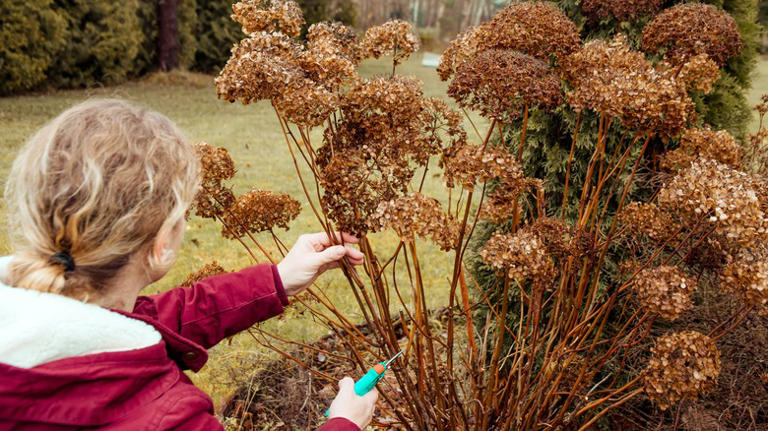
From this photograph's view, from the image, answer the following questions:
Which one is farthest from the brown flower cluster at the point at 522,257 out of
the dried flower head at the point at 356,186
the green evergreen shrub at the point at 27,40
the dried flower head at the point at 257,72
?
the green evergreen shrub at the point at 27,40

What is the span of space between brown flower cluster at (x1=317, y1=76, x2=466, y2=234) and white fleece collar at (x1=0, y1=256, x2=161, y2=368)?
0.62m

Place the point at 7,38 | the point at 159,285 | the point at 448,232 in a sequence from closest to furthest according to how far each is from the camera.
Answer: the point at 448,232 → the point at 159,285 → the point at 7,38

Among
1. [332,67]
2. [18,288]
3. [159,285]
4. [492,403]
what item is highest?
[332,67]

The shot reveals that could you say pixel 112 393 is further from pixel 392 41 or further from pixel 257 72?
pixel 392 41

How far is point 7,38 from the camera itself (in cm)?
985

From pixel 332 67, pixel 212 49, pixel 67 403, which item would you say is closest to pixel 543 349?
pixel 332 67

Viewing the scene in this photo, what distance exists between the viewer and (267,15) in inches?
67.9

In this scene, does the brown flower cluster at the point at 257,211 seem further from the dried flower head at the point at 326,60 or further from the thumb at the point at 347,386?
the thumb at the point at 347,386

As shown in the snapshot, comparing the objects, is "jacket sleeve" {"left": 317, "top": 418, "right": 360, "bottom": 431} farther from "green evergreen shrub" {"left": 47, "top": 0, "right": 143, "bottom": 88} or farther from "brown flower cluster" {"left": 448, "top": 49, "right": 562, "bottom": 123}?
"green evergreen shrub" {"left": 47, "top": 0, "right": 143, "bottom": 88}

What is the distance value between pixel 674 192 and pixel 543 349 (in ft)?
5.00

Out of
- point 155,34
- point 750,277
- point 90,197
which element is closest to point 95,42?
point 155,34

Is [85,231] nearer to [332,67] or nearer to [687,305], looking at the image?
[332,67]

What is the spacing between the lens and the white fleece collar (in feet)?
3.86

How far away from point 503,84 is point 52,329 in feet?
4.01
